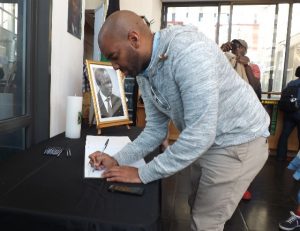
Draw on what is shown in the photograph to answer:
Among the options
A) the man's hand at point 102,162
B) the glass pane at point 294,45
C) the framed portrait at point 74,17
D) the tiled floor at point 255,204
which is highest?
the glass pane at point 294,45

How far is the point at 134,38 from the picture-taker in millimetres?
740

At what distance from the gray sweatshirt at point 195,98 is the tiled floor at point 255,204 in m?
1.29

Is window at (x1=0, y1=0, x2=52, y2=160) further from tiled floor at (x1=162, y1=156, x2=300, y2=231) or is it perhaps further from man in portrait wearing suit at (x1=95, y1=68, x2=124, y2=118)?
tiled floor at (x1=162, y1=156, x2=300, y2=231)

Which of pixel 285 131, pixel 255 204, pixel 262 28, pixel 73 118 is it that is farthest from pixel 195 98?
pixel 262 28

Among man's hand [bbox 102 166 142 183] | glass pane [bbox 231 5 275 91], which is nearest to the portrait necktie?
man's hand [bbox 102 166 142 183]

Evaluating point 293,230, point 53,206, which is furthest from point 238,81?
point 293,230

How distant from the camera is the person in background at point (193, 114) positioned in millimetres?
728

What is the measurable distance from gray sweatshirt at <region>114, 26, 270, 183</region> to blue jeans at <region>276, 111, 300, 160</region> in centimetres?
321

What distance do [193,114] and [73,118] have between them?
0.98 metres

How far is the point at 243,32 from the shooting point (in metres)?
5.47

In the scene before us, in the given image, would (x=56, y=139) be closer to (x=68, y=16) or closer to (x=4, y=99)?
(x=4, y=99)

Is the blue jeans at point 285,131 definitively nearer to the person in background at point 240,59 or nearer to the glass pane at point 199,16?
the person in background at point 240,59

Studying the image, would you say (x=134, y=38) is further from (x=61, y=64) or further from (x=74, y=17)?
(x=74, y=17)

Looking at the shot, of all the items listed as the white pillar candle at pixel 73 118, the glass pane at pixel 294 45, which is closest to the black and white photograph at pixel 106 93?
the white pillar candle at pixel 73 118
